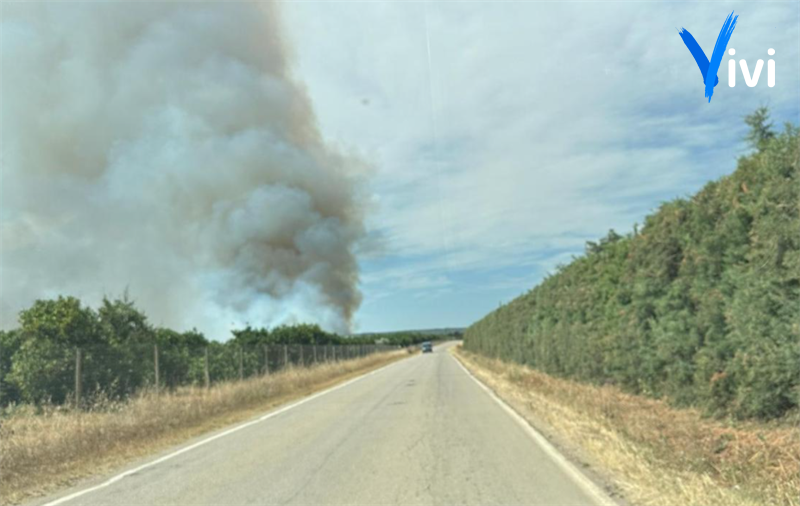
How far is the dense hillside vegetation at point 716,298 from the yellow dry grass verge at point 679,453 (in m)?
0.62

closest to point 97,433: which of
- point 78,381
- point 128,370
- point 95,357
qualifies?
point 78,381

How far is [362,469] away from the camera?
350 inches

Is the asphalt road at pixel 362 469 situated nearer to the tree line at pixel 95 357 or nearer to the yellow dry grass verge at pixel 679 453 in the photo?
the yellow dry grass verge at pixel 679 453

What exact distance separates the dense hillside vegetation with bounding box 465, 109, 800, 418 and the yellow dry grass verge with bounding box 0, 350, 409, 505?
8950mm

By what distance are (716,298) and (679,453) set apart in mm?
3729

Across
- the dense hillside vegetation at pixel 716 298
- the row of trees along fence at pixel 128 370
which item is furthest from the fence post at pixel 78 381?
the dense hillside vegetation at pixel 716 298

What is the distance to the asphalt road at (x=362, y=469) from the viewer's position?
7.28m

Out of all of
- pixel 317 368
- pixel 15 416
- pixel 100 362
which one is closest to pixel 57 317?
pixel 100 362

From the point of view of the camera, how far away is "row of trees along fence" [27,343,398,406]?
1505cm

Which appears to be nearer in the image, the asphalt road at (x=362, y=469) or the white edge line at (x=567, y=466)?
the white edge line at (x=567, y=466)

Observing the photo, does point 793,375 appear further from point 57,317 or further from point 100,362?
point 57,317

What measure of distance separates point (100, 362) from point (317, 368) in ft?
68.7

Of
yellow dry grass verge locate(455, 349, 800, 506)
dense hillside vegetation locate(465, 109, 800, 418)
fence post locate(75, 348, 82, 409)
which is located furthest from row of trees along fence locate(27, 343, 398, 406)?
dense hillside vegetation locate(465, 109, 800, 418)

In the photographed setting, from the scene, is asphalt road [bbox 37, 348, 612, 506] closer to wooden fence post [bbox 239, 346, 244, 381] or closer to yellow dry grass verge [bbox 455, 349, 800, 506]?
yellow dry grass verge [bbox 455, 349, 800, 506]
